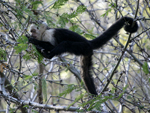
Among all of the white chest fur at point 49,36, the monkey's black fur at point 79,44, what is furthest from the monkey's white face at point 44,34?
the monkey's black fur at point 79,44

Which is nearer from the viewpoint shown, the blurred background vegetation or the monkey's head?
the blurred background vegetation

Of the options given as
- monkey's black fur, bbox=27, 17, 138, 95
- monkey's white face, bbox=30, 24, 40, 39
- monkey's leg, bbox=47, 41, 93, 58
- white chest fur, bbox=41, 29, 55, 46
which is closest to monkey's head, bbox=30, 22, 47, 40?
monkey's white face, bbox=30, 24, 40, 39

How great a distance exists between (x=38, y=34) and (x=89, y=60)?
5.55 feet

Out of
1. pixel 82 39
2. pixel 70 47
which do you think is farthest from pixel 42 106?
pixel 82 39

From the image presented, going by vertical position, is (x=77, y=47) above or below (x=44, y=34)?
below

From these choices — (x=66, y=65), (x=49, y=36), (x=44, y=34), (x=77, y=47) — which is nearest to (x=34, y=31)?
(x=44, y=34)

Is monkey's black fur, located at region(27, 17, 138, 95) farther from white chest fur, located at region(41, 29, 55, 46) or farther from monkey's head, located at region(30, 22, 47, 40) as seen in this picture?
monkey's head, located at region(30, 22, 47, 40)

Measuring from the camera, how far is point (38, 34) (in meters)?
5.27

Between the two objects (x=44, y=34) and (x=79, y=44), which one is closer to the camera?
(x=79, y=44)

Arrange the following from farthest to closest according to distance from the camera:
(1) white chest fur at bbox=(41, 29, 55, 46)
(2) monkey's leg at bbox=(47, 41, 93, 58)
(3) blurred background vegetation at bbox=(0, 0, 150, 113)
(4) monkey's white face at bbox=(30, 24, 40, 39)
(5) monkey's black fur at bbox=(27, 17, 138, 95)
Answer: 1. (1) white chest fur at bbox=(41, 29, 55, 46)
2. (4) monkey's white face at bbox=(30, 24, 40, 39)
3. (2) monkey's leg at bbox=(47, 41, 93, 58)
4. (5) monkey's black fur at bbox=(27, 17, 138, 95)
5. (3) blurred background vegetation at bbox=(0, 0, 150, 113)

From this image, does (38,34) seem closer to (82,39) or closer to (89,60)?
(82,39)

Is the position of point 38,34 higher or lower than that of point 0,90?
higher

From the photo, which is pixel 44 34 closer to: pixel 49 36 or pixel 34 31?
pixel 49 36

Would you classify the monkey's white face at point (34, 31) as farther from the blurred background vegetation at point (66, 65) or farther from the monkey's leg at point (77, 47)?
the monkey's leg at point (77, 47)
